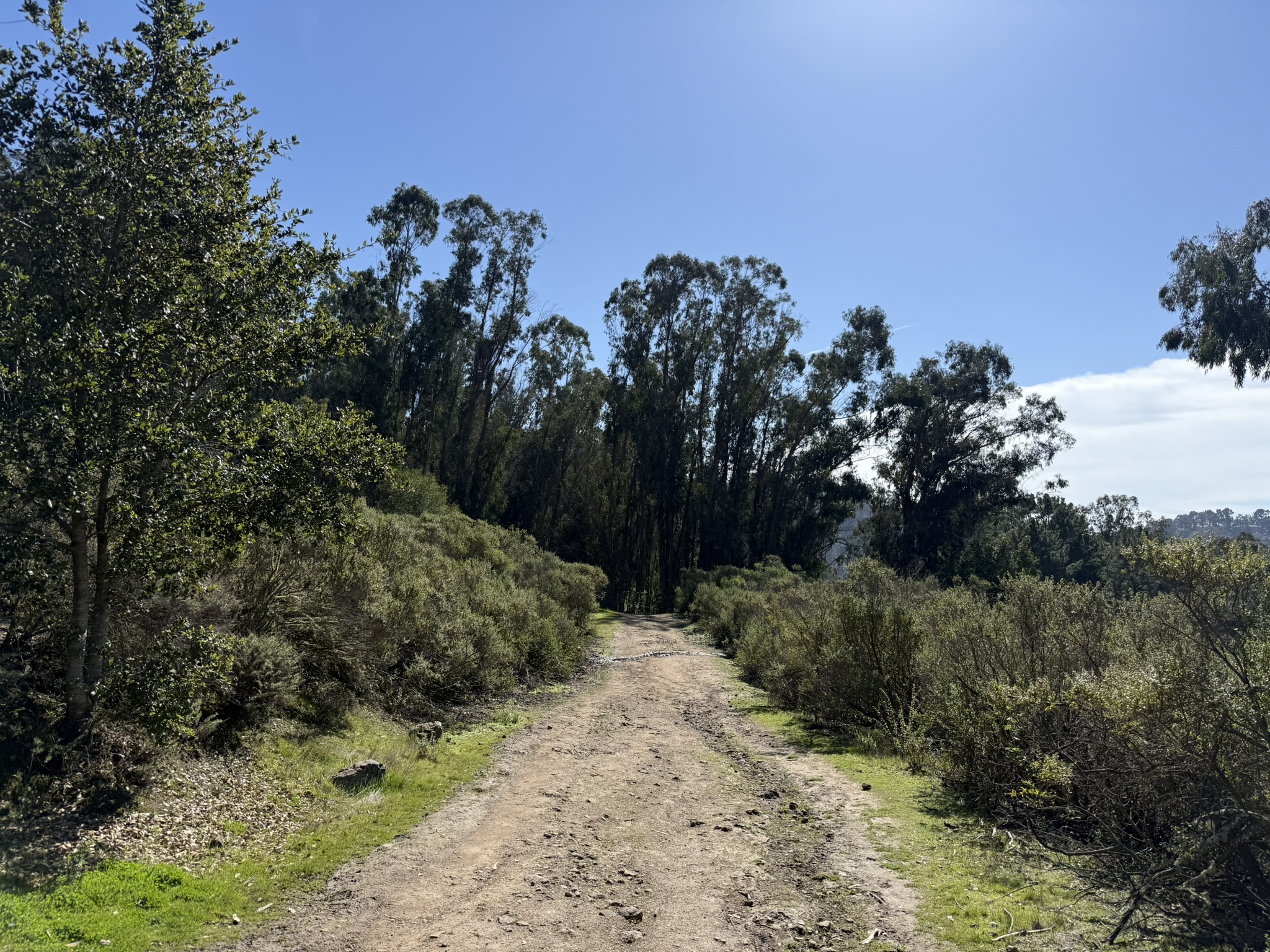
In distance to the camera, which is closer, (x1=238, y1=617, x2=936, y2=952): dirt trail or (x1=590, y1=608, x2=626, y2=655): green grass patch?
(x1=238, y1=617, x2=936, y2=952): dirt trail

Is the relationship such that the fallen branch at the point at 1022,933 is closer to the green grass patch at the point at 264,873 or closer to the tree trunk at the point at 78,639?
the green grass patch at the point at 264,873

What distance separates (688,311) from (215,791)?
38.2 metres

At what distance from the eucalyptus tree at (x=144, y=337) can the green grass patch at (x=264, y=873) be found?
1.77 m

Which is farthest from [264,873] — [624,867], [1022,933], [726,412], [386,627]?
[726,412]

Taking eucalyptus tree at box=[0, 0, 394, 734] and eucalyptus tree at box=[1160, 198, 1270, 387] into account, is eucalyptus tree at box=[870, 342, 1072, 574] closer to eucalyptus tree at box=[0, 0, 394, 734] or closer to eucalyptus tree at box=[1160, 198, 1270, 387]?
eucalyptus tree at box=[1160, 198, 1270, 387]

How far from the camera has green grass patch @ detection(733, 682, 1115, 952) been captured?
4.77 m

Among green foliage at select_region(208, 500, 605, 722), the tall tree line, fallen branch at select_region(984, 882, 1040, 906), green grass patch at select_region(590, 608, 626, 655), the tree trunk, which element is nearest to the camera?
fallen branch at select_region(984, 882, 1040, 906)

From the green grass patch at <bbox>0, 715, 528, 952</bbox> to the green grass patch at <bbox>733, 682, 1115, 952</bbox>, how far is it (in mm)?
4349

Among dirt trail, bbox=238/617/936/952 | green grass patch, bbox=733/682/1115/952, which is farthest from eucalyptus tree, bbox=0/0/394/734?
green grass patch, bbox=733/682/1115/952

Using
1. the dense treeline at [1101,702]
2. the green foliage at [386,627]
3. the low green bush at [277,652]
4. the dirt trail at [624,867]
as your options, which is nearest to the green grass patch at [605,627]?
the green foliage at [386,627]

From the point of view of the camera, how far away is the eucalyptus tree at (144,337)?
17.3ft

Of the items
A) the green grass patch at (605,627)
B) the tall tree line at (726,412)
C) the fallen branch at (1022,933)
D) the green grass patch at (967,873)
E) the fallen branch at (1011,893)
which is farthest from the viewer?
the tall tree line at (726,412)

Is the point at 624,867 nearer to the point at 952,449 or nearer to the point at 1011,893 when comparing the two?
the point at 1011,893

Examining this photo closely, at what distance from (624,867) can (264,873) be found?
8.83 feet
